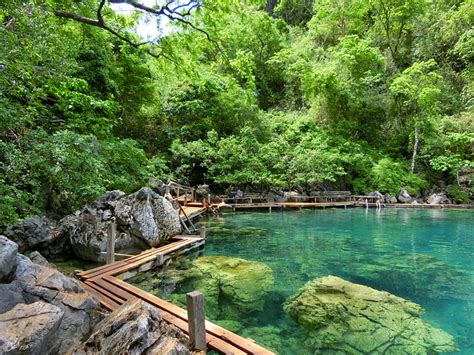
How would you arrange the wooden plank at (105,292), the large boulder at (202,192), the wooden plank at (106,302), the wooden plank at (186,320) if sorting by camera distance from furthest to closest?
1. the large boulder at (202,192)
2. the wooden plank at (105,292)
3. the wooden plank at (106,302)
4. the wooden plank at (186,320)

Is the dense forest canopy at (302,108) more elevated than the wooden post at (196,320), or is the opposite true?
the dense forest canopy at (302,108)

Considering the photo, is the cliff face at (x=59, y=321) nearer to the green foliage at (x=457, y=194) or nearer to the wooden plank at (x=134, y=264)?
the wooden plank at (x=134, y=264)

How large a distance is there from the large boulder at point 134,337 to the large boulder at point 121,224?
4.91 metres

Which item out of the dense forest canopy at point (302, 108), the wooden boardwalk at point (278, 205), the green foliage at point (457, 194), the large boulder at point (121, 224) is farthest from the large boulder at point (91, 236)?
the green foliage at point (457, 194)

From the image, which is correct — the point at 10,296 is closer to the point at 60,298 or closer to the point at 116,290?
the point at 60,298

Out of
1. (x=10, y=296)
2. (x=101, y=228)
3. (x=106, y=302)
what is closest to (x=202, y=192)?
(x=101, y=228)

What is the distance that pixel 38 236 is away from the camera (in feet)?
23.7

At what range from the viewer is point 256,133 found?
23109 mm

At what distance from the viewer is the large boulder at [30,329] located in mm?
2467

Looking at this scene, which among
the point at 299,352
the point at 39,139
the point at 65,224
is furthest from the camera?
the point at 65,224

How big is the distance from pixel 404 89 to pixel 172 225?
73.2 feet

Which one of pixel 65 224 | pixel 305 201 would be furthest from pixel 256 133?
pixel 65 224

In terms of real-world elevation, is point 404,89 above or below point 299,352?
above

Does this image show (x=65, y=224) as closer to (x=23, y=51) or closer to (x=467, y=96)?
(x=23, y=51)
